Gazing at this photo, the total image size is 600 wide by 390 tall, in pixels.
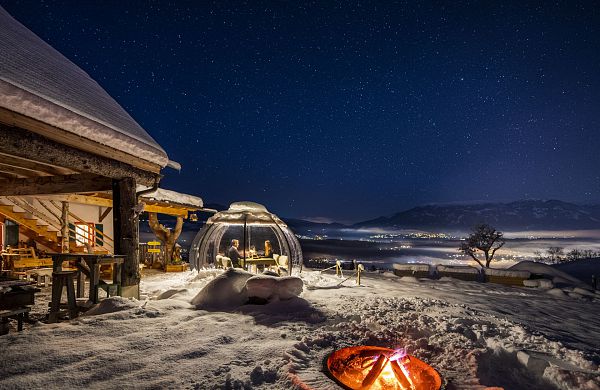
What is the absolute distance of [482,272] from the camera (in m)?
13.5

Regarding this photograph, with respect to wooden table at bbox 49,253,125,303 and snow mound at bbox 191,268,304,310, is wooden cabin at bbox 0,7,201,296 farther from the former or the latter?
snow mound at bbox 191,268,304,310

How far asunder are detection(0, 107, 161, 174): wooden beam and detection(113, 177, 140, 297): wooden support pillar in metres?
0.52

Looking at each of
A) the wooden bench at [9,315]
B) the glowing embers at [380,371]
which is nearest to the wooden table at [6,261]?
the wooden bench at [9,315]

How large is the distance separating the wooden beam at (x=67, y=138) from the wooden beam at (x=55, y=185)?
0.94m

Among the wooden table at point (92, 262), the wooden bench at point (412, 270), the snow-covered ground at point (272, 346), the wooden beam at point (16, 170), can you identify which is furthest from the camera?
the wooden bench at point (412, 270)

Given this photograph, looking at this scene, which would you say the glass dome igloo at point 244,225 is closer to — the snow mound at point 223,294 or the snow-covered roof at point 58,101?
the snow mound at point 223,294

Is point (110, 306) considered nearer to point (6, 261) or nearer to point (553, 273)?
point (6, 261)

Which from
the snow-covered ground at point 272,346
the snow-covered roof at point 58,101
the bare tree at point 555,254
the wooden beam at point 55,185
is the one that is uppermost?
the snow-covered roof at point 58,101

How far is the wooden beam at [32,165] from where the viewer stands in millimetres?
5579

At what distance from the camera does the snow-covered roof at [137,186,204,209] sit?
1112 cm

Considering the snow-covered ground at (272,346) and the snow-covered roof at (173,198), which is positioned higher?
the snow-covered roof at (173,198)

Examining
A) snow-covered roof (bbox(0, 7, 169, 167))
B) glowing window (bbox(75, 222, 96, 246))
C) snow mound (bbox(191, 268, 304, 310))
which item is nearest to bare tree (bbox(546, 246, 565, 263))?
snow mound (bbox(191, 268, 304, 310))

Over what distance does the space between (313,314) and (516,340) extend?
3.25 metres

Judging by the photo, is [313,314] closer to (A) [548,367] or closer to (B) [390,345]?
(B) [390,345]
